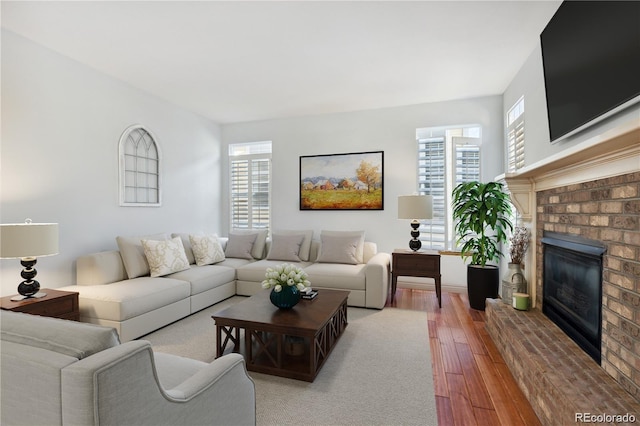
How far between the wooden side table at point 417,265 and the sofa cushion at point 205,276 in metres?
2.16

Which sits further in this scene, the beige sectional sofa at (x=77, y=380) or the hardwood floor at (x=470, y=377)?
the hardwood floor at (x=470, y=377)

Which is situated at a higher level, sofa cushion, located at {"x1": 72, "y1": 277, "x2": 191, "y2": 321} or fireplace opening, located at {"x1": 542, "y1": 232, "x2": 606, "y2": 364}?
fireplace opening, located at {"x1": 542, "y1": 232, "x2": 606, "y2": 364}

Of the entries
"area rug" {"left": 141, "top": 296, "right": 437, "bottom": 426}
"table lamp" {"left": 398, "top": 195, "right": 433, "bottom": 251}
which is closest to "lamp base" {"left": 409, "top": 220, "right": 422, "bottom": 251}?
"table lamp" {"left": 398, "top": 195, "right": 433, "bottom": 251}

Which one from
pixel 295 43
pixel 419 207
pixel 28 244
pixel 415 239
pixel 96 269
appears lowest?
pixel 96 269

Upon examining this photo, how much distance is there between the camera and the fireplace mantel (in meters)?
1.44

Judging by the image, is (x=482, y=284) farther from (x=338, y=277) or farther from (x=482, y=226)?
(x=338, y=277)

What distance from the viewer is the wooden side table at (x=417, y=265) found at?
13.0ft

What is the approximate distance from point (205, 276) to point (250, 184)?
2354 millimetres

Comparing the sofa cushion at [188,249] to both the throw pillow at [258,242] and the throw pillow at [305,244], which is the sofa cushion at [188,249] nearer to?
the throw pillow at [258,242]

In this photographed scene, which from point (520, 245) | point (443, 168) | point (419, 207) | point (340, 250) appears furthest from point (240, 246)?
point (520, 245)

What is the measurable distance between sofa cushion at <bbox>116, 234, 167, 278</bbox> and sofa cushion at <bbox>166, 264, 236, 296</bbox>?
0.98ft

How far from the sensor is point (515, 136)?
3.77m

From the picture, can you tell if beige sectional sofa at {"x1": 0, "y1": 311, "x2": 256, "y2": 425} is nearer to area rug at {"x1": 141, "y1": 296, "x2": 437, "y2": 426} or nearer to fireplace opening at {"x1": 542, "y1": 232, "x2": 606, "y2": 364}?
area rug at {"x1": 141, "y1": 296, "x2": 437, "y2": 426}

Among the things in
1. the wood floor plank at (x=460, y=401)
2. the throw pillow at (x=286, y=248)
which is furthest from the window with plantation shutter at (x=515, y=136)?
the throw pillow at (x=286, y=248)
